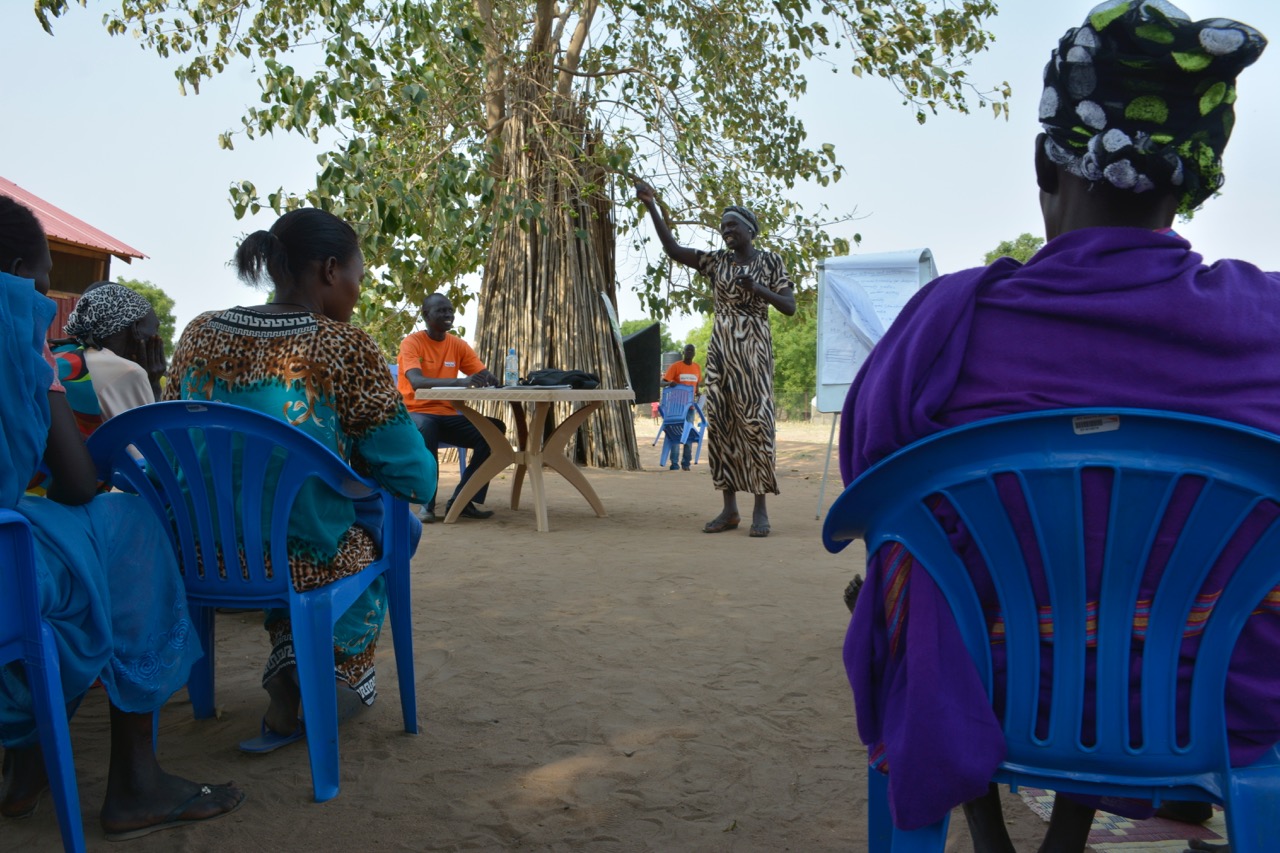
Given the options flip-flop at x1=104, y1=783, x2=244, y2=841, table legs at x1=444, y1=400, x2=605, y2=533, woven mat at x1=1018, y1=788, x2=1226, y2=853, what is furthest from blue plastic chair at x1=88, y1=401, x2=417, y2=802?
table legs at x1=444, y1=400, x2=605, y2=533

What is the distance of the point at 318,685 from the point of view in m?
2.47

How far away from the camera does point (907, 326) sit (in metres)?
1.56

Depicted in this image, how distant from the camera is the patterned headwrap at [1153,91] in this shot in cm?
146

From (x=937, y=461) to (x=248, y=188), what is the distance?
6.97m

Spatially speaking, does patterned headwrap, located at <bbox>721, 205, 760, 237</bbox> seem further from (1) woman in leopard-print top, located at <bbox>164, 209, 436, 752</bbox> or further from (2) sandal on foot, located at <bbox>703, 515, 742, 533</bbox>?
(1) woman in leopard-print top, located at <bbox>164, 209, 436, 752</bbox>

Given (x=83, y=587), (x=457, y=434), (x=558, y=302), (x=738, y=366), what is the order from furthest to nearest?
1. (x=558, y=302)
2. (x=457, y=434)
3. (x=738, y=366)
4. (x=83, y=587)

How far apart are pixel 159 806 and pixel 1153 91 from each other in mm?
2481

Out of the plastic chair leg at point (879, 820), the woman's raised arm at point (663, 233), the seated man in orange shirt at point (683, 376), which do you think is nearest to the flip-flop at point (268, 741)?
the plastic chair leg at point (879, 820)

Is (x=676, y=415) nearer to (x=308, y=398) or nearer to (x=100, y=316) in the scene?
(x=100, y=316)

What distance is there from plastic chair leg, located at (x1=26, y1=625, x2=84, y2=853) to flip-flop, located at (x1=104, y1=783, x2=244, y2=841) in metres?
0.35

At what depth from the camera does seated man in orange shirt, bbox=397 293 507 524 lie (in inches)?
293

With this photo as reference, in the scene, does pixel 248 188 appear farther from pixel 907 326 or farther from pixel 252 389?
pixel 907 326

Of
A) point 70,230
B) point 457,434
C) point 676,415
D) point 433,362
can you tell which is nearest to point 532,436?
point 457,434

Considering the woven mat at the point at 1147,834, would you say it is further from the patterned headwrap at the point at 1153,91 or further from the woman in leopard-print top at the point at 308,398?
the woman in leopard-print top at the point at 308,398
